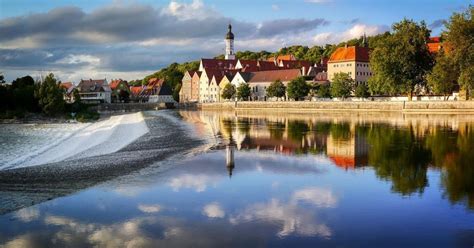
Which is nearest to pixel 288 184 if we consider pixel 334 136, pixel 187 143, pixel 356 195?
pixel 356 195

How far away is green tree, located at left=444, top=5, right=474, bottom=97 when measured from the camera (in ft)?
207

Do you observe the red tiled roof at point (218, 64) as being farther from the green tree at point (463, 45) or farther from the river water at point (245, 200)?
the river water at point (245, 200)

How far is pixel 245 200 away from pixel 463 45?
58738 millimetres

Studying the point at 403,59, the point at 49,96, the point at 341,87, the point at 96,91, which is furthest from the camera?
the point at 96,91

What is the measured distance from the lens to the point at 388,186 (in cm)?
1680

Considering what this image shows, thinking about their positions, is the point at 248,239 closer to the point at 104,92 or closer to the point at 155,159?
the point at 155,159

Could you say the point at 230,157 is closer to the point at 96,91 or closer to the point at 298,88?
the point at 298,88

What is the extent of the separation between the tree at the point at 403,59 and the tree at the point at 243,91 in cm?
4781

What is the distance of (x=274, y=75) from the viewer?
12700cm

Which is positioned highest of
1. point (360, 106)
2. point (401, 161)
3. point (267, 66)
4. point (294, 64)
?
point (294, 64)

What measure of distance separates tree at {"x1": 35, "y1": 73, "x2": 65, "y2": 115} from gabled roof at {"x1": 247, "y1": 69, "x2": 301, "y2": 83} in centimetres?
5648

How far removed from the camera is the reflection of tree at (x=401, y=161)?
17.3 meters

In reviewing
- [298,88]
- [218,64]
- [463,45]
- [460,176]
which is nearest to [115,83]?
[218,64]

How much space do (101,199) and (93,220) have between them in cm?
233
